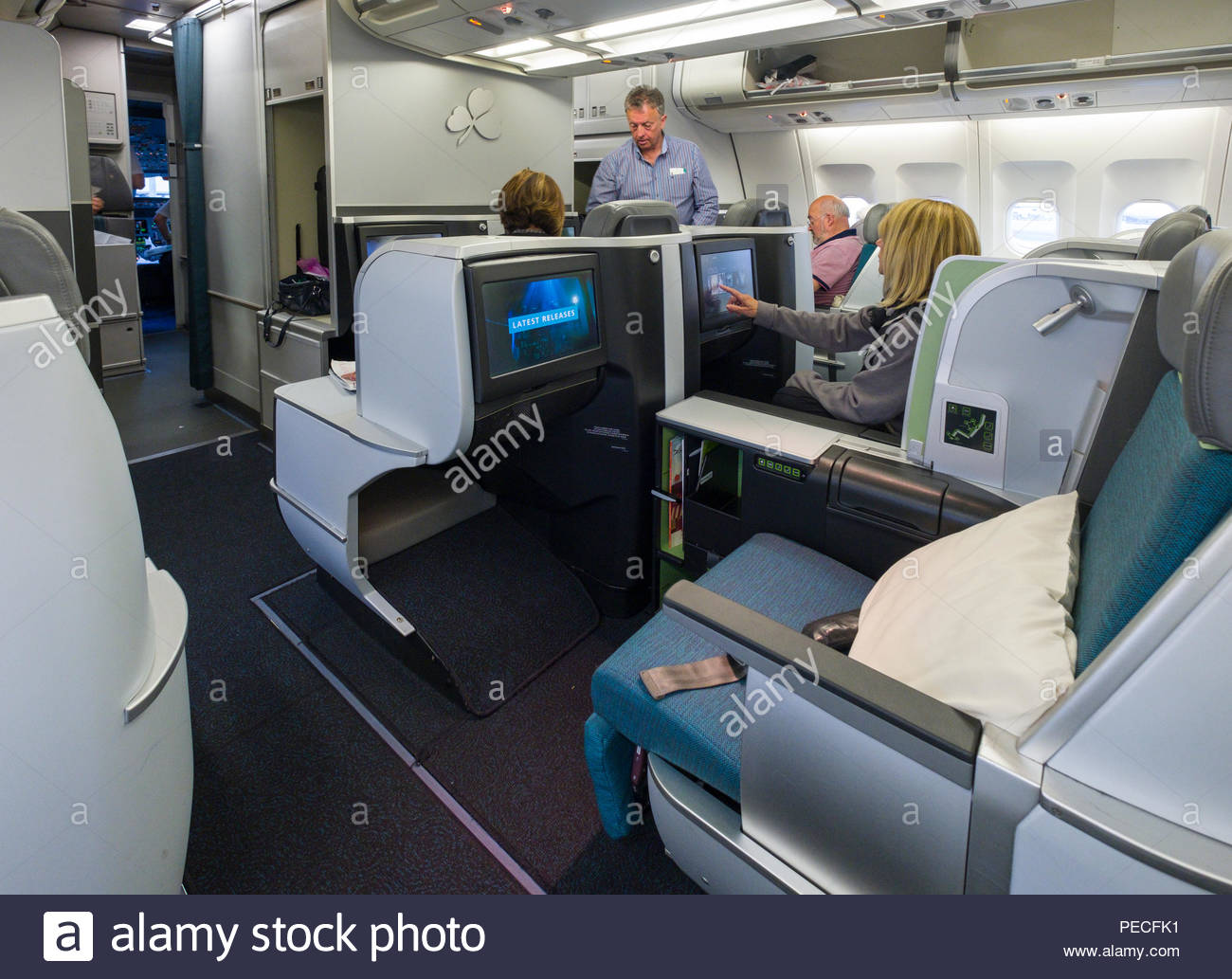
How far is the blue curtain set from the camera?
509cm

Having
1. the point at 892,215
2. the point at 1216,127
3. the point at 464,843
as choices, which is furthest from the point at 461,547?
the point at 1216,127

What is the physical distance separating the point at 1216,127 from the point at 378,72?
5.64 meters

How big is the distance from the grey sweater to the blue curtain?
14.6 ft

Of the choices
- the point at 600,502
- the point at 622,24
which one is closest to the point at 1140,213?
the point at 622,24

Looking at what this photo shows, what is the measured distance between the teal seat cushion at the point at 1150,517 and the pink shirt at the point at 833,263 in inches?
160

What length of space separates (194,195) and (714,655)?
5378mm

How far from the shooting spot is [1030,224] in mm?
6480

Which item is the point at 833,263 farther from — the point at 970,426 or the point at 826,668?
the point at 826,668

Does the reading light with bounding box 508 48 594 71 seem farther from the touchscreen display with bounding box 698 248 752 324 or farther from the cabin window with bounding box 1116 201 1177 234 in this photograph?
the cabin window with bounding box 1116 201 1177 234

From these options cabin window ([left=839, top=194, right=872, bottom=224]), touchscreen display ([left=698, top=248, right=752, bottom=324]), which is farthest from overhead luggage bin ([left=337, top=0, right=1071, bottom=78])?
cabin window ([left=839, top=194, right=872, bottom=224])

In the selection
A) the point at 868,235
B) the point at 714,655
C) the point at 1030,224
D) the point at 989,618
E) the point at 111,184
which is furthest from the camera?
the point at 111,184

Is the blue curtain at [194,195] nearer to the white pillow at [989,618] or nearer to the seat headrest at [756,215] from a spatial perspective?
the seat headrest at [756,215]
